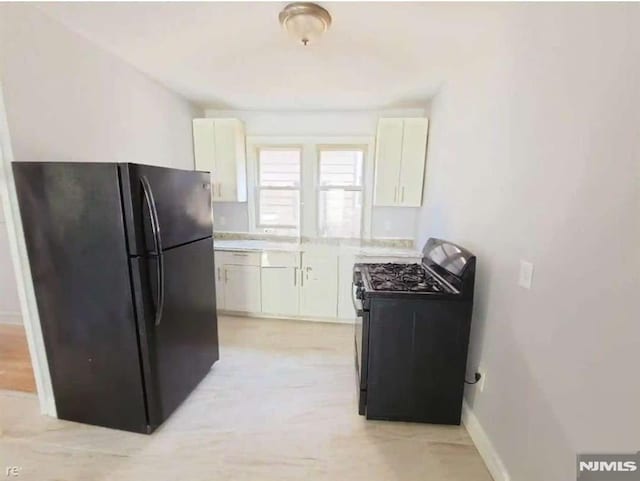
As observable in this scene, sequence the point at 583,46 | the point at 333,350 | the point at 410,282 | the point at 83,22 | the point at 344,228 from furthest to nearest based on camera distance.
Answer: the point at 344,228, the point at 333,350, the point at 410,282, the point at 83,22, the point at 583,46

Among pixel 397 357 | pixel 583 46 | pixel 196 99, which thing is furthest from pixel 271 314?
pixel 583 46

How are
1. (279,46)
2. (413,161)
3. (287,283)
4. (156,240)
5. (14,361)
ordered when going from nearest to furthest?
(156,240), (279,46), (14,361), (413,161), (287,283)

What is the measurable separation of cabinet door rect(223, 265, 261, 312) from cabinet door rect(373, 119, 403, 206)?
169 cm

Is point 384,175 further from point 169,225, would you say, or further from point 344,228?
point 169,225

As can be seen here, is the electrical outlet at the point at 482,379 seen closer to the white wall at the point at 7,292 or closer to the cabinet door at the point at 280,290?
the cabinet door at the point at 280,290

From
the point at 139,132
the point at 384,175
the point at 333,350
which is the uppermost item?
the point at 139,132

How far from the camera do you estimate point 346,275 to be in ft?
10.7

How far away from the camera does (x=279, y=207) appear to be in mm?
3793

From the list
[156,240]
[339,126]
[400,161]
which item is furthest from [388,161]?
[156,240]

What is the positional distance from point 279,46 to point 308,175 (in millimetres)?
1706

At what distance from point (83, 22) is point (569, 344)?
3086 millimetres

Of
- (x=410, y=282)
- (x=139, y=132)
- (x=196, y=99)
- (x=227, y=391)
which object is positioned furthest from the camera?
(x=196, y=99)

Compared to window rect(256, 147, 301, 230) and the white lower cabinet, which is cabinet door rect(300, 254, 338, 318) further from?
window rect(256, 147, 301, 230)

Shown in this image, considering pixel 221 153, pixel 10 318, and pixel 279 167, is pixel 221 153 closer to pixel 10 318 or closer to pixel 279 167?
pixel 279 167
